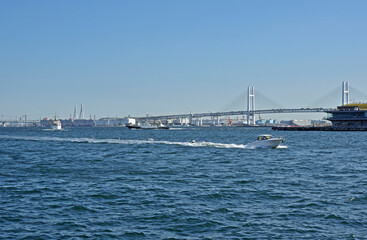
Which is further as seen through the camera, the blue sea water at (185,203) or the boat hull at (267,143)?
the boat hull at (267,143)

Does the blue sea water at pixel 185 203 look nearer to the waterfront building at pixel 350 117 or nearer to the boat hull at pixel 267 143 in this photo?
the boat hull at pixel 267 143

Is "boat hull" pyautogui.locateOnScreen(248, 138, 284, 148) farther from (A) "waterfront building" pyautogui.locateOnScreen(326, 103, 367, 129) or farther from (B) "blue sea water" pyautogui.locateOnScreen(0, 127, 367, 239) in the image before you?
(A) "waterfront building" pyautogui.locateOnScreen(326, 103, 367, 129)

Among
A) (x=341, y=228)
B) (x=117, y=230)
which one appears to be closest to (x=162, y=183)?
(x=117, y=230)

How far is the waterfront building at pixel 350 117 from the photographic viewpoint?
128375 mm

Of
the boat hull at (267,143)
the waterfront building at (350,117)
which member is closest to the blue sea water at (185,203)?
the boat hull at (267,143)

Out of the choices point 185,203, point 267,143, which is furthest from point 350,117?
point 185,203

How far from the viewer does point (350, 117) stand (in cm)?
13062

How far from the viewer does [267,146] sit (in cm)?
5009

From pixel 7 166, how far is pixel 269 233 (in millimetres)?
25131

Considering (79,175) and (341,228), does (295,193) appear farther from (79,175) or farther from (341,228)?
(79,175)

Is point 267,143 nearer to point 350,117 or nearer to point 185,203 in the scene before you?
point 185,203

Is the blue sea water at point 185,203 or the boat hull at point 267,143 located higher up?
the boat hull at point 267,143

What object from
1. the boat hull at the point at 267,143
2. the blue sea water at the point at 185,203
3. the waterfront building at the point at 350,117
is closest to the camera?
the blue sea water at the point at 185,203

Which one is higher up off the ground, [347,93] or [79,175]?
[347,93]
